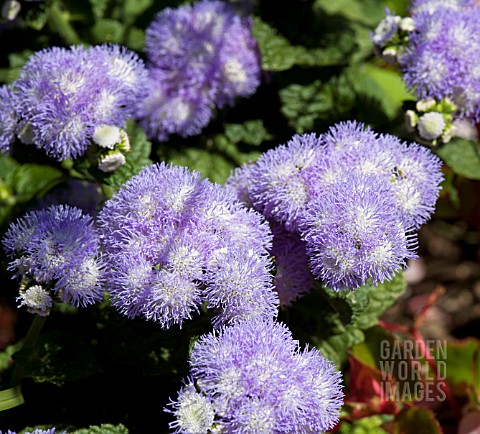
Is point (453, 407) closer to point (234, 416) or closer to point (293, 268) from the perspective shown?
point (293, 268)

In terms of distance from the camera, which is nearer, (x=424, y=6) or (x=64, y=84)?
(x=64, y=84)

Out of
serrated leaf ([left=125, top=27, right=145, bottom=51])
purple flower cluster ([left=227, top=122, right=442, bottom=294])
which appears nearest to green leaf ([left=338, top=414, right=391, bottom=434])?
purple flower cluster ([left=227, top=122, right=442, bottom=294])

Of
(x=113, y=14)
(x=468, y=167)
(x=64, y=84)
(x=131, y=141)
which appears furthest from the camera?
(x=113, y=14)

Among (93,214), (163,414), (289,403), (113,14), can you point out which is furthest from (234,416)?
(113,14)

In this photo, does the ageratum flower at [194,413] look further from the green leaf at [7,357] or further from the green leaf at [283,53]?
the green leaf at [283,53]

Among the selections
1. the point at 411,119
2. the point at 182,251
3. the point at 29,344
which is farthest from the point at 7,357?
the point at 411,119

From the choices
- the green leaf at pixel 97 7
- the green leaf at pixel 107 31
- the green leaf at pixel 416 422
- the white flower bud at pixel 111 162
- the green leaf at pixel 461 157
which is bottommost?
the green leaf at pixel 416 422

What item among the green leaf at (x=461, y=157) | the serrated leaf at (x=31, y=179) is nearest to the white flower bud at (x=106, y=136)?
the serrated leaf at (x=31, y=179)
